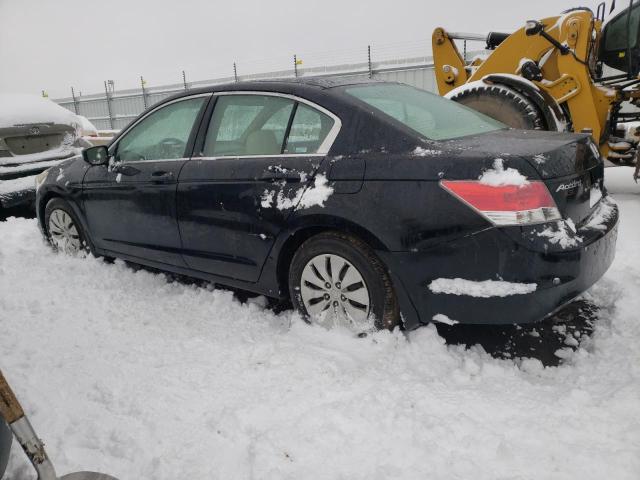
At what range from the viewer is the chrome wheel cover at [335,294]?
2.81 m

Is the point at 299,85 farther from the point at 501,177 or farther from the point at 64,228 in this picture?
the point at 64,228

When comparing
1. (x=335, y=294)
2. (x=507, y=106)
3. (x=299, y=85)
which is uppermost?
(x=299, y=85)

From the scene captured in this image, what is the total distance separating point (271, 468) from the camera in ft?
6.53

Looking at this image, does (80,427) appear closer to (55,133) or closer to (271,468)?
(271,468)

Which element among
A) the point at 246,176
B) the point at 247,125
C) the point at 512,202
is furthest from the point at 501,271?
the point at 247,125

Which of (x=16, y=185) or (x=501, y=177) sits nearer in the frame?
(x=501, y=177)

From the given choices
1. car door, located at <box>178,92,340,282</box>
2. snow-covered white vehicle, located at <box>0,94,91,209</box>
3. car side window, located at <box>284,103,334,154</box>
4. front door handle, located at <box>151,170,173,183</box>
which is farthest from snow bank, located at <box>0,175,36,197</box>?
car side window, located at <box>284,103,334,154</box>

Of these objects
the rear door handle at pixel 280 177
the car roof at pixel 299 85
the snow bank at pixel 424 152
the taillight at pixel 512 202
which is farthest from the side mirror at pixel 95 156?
the taillight at pixel 512 202

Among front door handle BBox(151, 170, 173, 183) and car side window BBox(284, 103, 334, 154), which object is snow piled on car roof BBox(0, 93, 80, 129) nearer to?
front door handle BBox(151, 170, 173, 183)

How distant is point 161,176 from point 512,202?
8.16 feet

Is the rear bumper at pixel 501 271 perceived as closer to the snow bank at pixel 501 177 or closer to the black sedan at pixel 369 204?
the black sedan at pixel 369 204

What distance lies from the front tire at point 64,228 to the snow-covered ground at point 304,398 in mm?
1224

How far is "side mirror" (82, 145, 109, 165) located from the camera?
A: 13.6 ft

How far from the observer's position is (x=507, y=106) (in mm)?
5953
